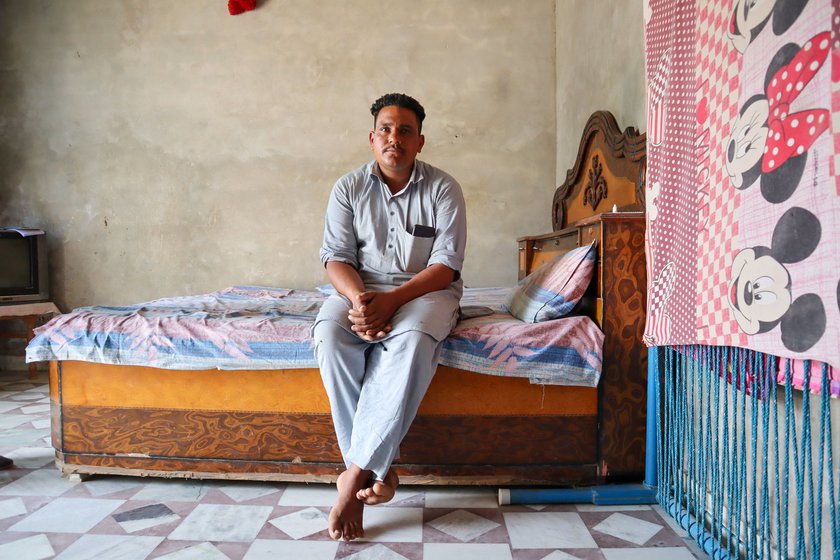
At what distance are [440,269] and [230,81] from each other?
118 inches

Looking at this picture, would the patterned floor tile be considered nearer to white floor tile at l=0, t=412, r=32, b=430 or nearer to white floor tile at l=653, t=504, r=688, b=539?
white floor tile at l=653, t=504, r=688, b=539

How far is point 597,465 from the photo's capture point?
64.9 inches

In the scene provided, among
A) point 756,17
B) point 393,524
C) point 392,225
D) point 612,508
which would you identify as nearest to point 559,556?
point 612,508

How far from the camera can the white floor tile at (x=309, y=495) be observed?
5.30 feet

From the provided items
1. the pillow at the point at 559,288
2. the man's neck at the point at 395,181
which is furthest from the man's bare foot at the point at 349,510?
the man's neck at the point at 395,181

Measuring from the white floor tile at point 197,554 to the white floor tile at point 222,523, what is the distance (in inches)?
1.8

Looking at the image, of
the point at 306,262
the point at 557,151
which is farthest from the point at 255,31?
the point at 557,151

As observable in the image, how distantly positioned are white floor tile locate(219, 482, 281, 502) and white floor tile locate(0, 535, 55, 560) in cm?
48

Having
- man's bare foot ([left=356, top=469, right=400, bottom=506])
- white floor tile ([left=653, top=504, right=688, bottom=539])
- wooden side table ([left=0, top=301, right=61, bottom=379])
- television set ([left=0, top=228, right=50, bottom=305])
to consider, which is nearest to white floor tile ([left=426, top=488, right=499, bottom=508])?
man's bare foot ([left=356, top=469, right=400, bottom=506])

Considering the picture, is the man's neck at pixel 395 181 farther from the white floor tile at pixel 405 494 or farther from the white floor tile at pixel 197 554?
the white floor tile at pixel 197 554

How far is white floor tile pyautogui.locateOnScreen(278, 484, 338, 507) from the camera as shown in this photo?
1614mm

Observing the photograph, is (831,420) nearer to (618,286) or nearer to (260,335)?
(618,286)

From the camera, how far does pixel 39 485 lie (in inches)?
68.7

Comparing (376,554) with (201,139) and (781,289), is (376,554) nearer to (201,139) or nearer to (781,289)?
(781,289)
